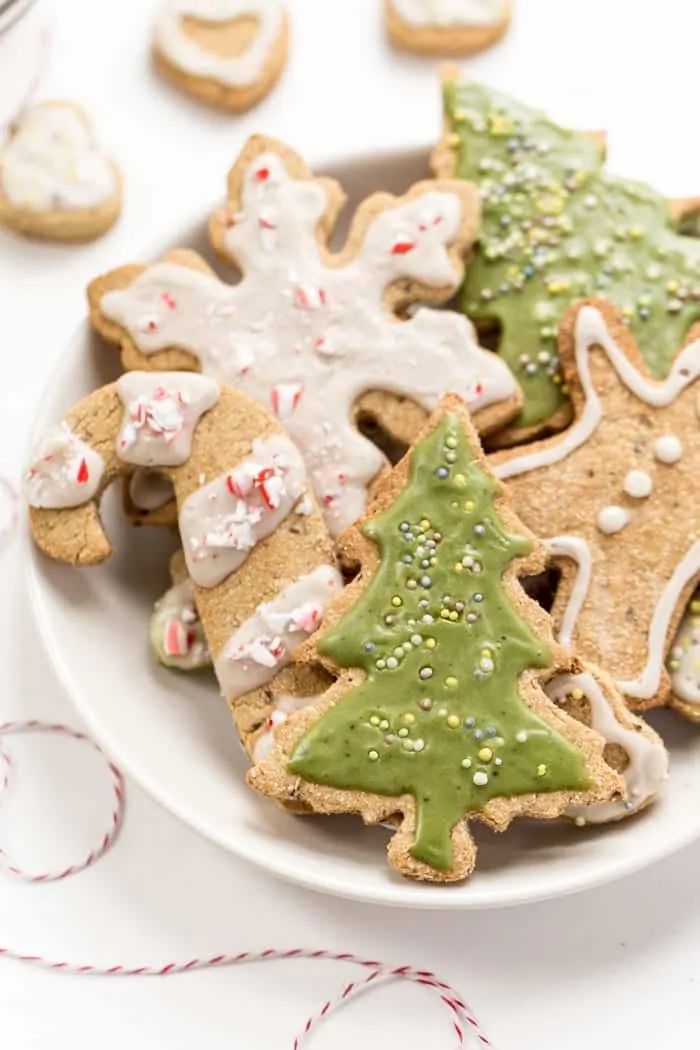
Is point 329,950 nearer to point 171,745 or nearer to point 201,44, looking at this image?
point 171,745

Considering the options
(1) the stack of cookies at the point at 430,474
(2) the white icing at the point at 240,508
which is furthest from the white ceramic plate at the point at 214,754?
(2) the white icing at the point at 240,508

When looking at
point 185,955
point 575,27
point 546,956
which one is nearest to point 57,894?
point 185,955

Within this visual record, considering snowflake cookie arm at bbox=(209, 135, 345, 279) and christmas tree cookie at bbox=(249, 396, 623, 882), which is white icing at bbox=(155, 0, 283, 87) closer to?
snowflake cookie arm at bbox=(209, 135, 345, 279)

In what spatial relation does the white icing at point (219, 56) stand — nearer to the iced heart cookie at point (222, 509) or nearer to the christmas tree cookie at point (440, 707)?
the iced heart cookie at point (222, 509)

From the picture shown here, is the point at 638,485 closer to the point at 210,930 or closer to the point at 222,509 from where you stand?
the point at 222,509

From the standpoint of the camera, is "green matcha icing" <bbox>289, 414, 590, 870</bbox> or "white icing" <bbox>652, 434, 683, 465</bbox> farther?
"white icing" <bbox>652, 434, 683, 465</bbox>

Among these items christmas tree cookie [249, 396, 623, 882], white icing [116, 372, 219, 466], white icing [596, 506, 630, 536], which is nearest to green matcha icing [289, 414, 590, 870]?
christmas tree cookie [249, 396, 623, 882]
